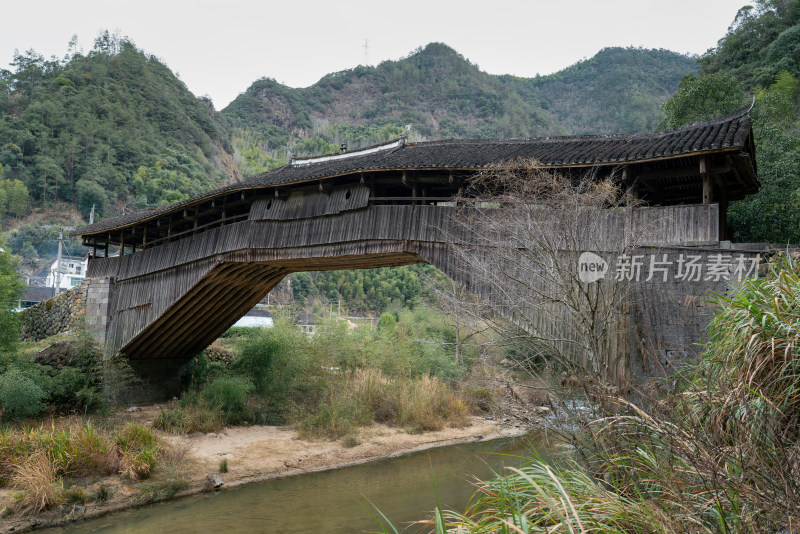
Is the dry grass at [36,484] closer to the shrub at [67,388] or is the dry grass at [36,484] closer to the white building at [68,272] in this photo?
the shrub at [67,388]

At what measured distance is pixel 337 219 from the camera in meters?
10.7

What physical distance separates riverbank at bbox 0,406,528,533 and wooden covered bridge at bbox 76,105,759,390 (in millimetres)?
2791

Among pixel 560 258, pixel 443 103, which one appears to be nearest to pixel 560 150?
pixel 560 258

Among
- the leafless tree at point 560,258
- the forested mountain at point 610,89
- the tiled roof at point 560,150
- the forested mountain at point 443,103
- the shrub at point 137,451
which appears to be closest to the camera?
the leafless tree at point 560,258

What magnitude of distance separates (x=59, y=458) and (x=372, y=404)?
772 centimetres

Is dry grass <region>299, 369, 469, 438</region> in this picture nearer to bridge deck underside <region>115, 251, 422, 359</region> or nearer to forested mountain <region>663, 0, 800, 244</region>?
bridge deck underside <region>115, 251, 422, 359</region>

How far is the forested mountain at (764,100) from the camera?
11430 mm

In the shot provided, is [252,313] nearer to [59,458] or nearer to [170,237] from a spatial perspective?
[170,237]

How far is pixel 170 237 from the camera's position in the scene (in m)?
13.2

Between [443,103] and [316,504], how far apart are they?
235ft

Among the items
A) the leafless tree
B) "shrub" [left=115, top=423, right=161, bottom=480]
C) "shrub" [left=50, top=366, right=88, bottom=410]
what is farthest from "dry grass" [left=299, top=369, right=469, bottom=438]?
the leafless tree

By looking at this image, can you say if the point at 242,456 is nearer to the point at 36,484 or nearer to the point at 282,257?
the point at 36,484

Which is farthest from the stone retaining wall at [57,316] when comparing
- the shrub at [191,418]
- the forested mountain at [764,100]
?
the forested mountain at [764,100]

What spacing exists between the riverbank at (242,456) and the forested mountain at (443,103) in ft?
148
